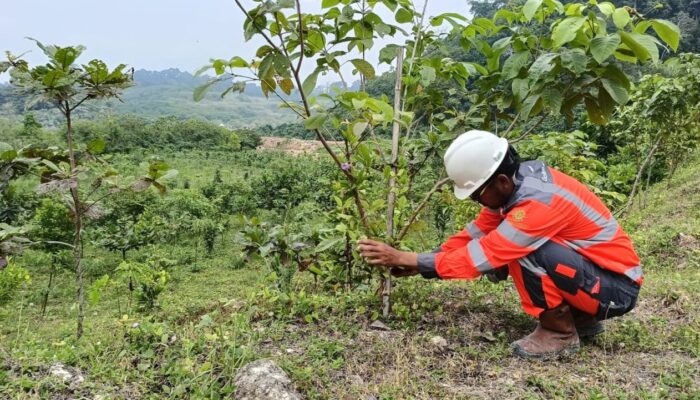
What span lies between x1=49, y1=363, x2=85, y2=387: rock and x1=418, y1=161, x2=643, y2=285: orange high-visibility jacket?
53.2 inches

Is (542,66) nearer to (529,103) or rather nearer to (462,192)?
(529,103)

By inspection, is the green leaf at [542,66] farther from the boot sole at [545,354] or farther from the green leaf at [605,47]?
the boot sole at [545,354]

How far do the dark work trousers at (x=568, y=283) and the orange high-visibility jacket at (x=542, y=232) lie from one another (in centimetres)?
4

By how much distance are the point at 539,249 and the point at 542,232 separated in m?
0.09

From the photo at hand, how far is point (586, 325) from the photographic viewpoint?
7.66ft

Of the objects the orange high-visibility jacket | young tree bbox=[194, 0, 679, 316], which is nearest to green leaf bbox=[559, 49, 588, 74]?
young tree bbox=[194, 0, 679, 316]

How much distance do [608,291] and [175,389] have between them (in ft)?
5.72

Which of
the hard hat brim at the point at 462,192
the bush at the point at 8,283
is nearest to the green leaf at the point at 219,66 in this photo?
the hard hat brim at the point at 462,192

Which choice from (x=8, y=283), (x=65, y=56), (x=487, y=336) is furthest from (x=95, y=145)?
(x=8, y=283)

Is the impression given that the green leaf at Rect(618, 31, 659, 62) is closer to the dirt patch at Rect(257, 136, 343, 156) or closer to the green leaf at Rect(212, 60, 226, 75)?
the green leaf at Rect(212, 60, 226, 75)

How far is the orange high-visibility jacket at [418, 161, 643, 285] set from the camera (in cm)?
196

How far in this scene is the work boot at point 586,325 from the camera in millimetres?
2265

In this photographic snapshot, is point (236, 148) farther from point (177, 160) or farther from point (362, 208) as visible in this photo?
point (362, 208)

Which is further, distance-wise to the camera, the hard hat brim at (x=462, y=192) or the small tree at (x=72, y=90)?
the small tree at (x=72, y=90)
